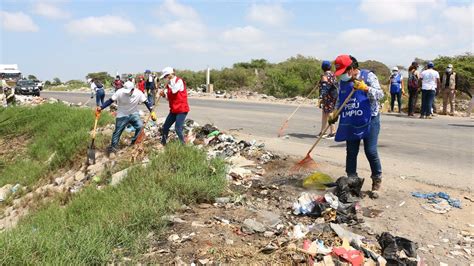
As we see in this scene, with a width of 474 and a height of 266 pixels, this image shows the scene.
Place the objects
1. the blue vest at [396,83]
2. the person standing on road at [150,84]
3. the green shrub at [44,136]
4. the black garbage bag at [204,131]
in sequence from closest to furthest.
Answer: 1. the black garbage bag at [204,131]
2. the green shrub at [44,136]
3. the blue vest at [396,83]
4. the person standing on road at [150,84]

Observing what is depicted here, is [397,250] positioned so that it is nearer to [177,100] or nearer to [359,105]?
[359,105]

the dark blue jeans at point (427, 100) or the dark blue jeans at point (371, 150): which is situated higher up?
the dark blue jeans at point (427, 100)

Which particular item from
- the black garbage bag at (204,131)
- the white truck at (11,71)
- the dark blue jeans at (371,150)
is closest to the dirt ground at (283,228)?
the dark blue jeans at (371,150)

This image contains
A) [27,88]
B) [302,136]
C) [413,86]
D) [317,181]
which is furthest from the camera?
[27,88]

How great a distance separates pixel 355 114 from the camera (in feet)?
16.5

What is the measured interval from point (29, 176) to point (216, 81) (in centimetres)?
2440

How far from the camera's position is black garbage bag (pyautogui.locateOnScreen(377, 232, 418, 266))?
365 centimetres

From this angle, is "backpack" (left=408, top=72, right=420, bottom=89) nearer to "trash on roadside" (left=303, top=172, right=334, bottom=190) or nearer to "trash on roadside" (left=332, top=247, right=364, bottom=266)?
"trash on roadside" (left=303, top=172, right=334, bottom=190)

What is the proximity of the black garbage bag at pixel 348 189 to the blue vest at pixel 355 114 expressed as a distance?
0.50 m

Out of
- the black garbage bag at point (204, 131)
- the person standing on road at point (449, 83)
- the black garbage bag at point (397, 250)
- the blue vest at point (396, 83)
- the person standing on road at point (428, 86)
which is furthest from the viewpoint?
the blue vest at point (396, 83)

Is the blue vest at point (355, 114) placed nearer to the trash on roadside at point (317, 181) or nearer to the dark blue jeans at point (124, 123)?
the trash on roadside at point (317, 181)

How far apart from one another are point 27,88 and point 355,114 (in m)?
35.3

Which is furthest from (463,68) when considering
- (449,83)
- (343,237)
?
(343,237)

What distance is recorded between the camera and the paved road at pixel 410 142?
652cm
